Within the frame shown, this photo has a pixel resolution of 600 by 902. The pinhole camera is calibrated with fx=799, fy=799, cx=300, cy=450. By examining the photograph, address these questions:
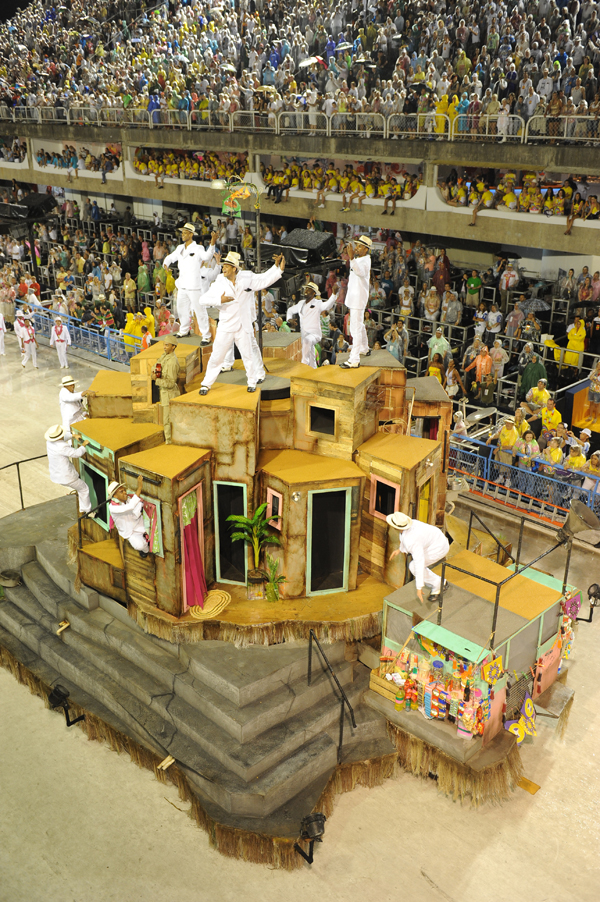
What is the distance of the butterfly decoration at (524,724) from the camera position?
359 inches

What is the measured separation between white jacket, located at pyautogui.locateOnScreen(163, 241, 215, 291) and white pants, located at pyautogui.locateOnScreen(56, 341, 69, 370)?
30.9 ft

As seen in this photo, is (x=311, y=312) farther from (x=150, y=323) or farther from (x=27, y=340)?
(x=27, y=340)

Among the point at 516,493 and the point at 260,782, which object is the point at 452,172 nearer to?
the point at 516,493

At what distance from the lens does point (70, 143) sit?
1344 inches

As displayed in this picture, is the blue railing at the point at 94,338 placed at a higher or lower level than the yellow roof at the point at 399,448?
lower

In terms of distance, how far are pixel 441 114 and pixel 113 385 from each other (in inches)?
465

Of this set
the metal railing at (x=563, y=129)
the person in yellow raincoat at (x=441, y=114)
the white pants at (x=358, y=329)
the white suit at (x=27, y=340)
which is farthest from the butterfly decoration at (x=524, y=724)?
the white suit at (x=27, y=340)

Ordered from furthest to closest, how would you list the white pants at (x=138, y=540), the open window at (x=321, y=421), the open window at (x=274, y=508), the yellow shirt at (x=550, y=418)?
the yellow shirt at (x=550, y=418) < the open window at (x=321, y=421) < the open window at (x=274, y=508) < the white pants at (x=138, y=540)

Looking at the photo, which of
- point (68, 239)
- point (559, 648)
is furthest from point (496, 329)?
point (68, 239)

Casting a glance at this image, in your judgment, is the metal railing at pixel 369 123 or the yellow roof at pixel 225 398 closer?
the yellow roof at pixel 225 398

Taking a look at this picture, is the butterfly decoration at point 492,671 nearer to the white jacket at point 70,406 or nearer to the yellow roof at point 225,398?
the yellow roof at point 225,398

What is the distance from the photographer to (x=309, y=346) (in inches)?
509

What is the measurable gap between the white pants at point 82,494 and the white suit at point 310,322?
3829 millimetres

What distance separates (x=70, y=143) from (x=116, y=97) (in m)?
4.17
